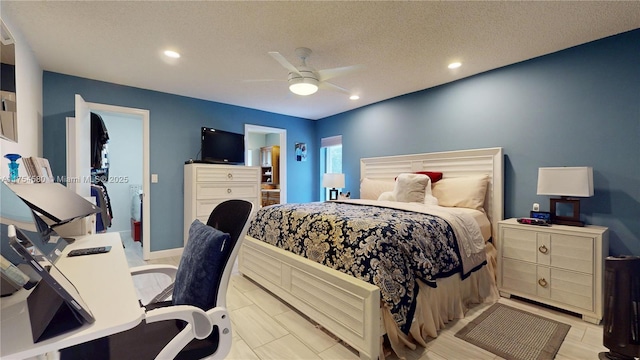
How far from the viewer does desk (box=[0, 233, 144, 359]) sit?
2.08ft

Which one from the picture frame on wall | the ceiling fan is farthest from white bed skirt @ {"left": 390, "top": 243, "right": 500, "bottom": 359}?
the picture frame on wall

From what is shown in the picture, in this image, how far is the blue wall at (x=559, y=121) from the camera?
2312 millimetres

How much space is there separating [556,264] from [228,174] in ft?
12.4

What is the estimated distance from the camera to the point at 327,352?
1809 mm

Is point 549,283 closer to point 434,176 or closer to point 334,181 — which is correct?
point 434,176

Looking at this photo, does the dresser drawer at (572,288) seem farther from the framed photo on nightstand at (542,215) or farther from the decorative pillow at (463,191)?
the decorative pillow at (463,191)

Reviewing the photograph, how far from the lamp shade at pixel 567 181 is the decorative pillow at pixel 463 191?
1.87 feet

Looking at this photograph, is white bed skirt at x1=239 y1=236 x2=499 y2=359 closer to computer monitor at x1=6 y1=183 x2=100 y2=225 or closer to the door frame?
computer monitor at x1=6 y1=183 x2=100 y2=225

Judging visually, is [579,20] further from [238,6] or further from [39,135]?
[39,135]

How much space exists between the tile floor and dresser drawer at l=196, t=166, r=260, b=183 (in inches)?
64.5

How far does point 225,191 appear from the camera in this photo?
398 cm

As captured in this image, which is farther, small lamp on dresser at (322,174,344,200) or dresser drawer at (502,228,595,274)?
small lamp on dresser at (322,174,344,200)

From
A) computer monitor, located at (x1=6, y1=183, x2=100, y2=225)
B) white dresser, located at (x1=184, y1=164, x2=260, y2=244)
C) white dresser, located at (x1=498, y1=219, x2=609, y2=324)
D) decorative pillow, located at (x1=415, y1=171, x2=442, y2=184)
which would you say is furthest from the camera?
white dresser, located at (x1=184, y1=164, x2=260, y2=244)

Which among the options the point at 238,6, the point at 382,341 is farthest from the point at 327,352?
the point at 238,6
